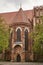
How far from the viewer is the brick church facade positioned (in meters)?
60.0

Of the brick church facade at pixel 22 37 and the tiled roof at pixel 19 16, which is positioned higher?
the tiled roof at pixel 19 16

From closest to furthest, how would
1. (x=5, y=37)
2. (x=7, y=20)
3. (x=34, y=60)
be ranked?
(x=5, y=37), (x=34, y=60), (x=7, y=20)

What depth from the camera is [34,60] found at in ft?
194

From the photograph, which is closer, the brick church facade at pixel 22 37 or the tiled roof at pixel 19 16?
the brick church facade at pixel 22 37

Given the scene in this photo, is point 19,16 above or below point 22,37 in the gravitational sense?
above

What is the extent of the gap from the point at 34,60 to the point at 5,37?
1753cm

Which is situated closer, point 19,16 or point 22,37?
point 22,37

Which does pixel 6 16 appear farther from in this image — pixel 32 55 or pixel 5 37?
pixel 5 37

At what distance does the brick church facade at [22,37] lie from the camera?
197 feet

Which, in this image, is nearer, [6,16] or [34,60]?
[34,60]

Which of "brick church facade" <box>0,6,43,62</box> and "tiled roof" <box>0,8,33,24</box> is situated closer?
"brick church facade" <box>0,6,43,62</box>

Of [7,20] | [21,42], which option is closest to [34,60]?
[21,42]

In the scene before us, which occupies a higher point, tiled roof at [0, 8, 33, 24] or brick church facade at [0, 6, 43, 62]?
tiled roof at [0, 8, 33, 24]

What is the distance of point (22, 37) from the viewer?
6109cm
